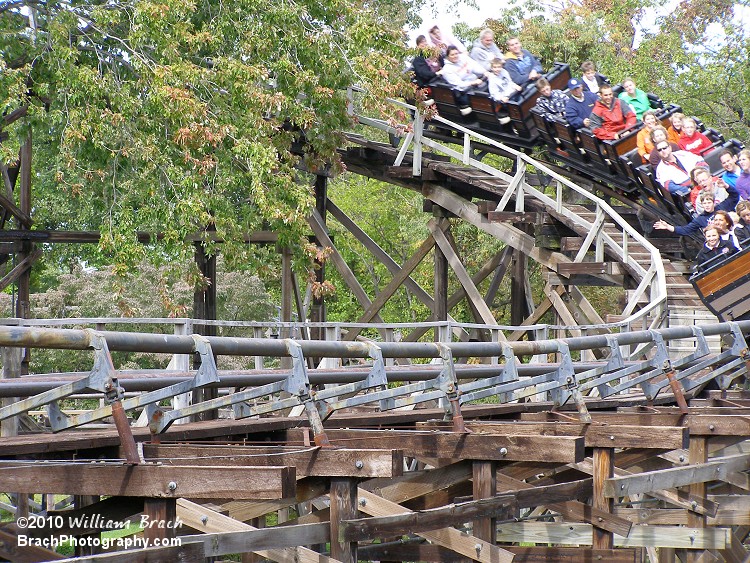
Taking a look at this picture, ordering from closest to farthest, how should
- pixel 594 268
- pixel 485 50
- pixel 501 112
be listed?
1. pixel 594 268
2. pixel 501 112
3. pixel 485 50

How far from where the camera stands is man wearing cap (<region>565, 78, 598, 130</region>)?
1736 centimetres

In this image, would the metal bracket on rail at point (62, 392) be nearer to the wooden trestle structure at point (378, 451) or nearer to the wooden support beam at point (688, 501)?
the wooden trestle structure at point (378, 451)

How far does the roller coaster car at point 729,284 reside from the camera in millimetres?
13602

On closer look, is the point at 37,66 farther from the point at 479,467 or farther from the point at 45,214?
the point at 45,214

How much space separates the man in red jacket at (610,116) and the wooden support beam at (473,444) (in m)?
10.6

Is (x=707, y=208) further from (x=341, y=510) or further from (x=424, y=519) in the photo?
(x=341, y=510)

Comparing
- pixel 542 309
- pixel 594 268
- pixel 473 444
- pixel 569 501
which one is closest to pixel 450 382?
pixel 473 444

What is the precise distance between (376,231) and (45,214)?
11.9 meters

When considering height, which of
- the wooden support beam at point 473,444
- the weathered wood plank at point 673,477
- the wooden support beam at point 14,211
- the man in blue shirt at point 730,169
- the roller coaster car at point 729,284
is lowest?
the weathered wood plank at point 673,477

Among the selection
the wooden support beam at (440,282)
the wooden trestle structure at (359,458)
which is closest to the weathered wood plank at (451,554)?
the wooden trestle structure at (359,458)

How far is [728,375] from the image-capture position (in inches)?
483

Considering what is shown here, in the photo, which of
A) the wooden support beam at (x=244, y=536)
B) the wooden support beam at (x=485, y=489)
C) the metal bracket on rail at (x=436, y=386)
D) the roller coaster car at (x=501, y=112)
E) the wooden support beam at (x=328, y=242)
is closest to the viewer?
the wooden support beam at (x=244, y=536)

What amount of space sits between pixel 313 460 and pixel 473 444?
5.30 ft

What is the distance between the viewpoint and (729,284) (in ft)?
44.8
